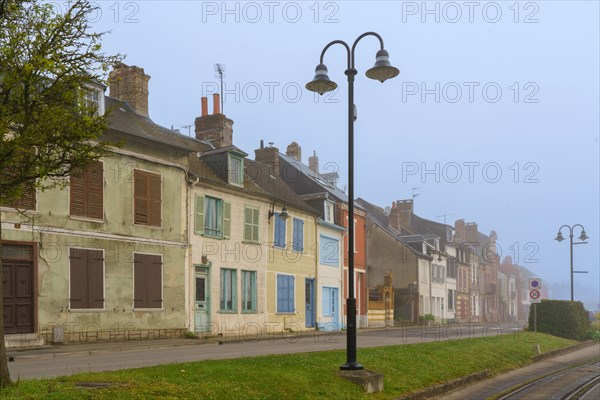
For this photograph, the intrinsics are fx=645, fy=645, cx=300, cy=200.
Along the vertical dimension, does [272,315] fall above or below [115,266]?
below

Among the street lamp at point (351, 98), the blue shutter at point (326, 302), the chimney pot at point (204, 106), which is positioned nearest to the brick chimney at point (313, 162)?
the blue shutter at point (326, 302)

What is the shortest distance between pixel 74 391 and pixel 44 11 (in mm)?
5021

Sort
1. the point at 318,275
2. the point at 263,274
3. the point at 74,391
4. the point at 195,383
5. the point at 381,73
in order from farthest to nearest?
the point at 318,275, the point at 263,274, the point at 381,73, the point at 195,383, the point at 74,391

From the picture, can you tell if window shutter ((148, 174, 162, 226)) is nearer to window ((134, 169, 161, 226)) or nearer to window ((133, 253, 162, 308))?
window ((134, 169, 161, 226))

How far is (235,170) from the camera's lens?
29266 millimetres

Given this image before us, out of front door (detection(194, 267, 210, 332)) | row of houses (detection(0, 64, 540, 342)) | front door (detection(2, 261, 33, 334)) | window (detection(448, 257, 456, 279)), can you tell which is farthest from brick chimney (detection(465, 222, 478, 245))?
front door (detection(2, 261, 33, 334))

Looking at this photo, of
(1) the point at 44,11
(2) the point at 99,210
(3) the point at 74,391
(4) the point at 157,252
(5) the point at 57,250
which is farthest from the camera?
(4) the point at 157,252

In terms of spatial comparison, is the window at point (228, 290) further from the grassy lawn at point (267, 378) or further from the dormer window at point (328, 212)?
the grassy lawn at point (267, 378)

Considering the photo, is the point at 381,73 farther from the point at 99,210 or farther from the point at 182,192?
the point at 182,192

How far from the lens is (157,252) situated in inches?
944

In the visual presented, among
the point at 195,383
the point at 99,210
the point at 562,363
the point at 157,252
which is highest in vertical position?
the point at 99,210

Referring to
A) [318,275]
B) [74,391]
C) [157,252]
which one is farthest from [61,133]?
[318,275]

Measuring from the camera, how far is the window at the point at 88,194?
2081 cm

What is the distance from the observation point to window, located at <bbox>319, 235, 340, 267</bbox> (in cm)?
3662
